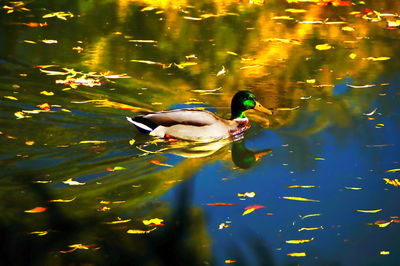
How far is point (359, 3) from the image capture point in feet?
44.4

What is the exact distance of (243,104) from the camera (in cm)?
813

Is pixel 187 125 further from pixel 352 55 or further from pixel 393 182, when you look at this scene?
pixel 352 55

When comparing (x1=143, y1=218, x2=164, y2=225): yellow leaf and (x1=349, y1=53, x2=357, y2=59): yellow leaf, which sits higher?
(x1=143, y1=218, x2=164, y2=225): yellow leaf

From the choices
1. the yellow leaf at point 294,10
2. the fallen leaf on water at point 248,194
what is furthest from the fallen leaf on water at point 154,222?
the yellow leaf at point 294,10

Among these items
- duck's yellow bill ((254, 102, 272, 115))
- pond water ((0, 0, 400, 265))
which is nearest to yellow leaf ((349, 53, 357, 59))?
pond water ((0, 0, 400, 265))

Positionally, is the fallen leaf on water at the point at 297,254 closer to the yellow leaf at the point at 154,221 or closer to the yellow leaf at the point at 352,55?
the yellow leaf at the point at 154,221

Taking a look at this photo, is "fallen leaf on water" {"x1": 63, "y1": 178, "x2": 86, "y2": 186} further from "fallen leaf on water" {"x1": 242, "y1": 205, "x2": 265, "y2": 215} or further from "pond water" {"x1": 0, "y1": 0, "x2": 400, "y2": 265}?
"fallen leaf on water" {"x1": 242, "y1": 205, "x2": 265, "y2": 215}

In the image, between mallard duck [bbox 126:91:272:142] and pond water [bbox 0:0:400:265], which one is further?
mallard duck [bbox 126:91:272:142]

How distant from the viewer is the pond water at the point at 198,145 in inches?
213

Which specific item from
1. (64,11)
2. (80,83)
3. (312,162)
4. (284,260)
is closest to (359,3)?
(64,11)

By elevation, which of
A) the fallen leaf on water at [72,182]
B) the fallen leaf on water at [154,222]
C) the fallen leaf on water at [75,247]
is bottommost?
the fallen leaf on water at [72,182]

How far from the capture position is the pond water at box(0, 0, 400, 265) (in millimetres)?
5418

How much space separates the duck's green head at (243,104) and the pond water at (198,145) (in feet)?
0.75

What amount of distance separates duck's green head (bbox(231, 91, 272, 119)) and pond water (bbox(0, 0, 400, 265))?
0.23m
